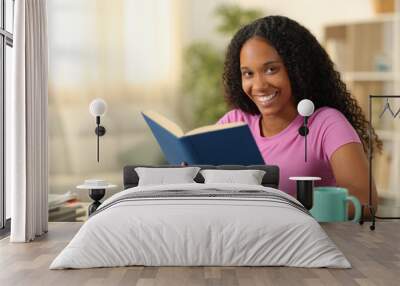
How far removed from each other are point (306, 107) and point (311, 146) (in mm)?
424

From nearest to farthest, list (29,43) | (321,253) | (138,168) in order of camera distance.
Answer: (321,253) < (29,43) < (138,168)

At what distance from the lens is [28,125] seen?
5.32m

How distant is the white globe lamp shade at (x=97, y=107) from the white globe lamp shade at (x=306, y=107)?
5.93 ft

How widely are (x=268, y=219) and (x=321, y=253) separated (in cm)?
39

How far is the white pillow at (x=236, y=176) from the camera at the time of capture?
221 inches

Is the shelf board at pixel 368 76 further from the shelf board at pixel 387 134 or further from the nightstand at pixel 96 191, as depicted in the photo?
the nightstand at pixel 96 191

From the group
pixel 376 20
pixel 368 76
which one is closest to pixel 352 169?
pixel 368 76

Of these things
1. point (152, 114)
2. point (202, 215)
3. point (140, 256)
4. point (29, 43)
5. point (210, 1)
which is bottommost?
point (140, 256)

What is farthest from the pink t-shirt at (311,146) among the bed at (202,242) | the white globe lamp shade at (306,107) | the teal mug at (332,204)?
the bed at (202,242)

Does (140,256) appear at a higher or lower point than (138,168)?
lower

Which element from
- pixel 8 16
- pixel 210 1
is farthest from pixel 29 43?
pixel 210 1

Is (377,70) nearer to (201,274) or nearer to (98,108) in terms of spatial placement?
(98,108)

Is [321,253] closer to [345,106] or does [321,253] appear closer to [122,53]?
[345,106]

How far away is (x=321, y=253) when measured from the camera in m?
4.12
